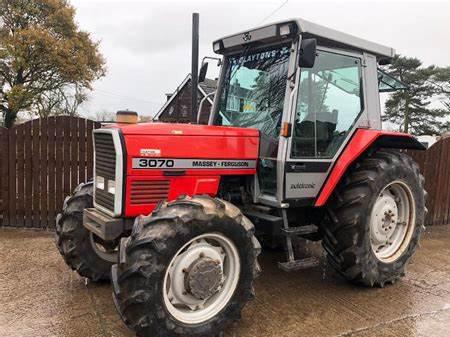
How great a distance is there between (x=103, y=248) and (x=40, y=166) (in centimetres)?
281

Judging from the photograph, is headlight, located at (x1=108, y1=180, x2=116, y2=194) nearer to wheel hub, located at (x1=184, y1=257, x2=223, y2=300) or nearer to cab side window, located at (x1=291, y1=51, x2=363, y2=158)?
wheel hub, located at (x1=184, y1=257, x2=223, y2=300)

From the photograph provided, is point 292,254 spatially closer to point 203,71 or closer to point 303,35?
Answer: point 303,35

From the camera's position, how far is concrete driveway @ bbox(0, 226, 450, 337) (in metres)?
3.35

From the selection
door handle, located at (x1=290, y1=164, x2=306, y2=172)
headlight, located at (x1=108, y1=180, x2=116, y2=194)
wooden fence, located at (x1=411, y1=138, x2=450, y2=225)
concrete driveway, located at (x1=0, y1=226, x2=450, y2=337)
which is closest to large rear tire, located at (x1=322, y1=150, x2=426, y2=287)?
concrete driveway, located at (x1=0, y1=226, x2=450, y2=337)

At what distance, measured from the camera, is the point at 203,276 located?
10.1 ft

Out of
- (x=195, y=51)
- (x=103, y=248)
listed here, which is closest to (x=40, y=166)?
(x=103, y=248)

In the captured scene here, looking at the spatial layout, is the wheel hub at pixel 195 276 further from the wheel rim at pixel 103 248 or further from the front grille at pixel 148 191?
the wheel rim at pixel 103 248

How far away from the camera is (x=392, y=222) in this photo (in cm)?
448

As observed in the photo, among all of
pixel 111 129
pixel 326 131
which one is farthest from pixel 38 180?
pixel 326 131

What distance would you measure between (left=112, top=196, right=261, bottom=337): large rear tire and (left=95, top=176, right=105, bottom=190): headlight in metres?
0.85

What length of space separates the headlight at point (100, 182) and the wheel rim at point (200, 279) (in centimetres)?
108

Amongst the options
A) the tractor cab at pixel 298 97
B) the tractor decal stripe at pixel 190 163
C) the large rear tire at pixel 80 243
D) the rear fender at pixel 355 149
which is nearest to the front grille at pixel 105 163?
the tractor decal stripe at pixel 190 163

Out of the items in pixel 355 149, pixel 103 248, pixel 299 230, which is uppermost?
pixel 355 149

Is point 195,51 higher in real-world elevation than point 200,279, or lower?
higher
